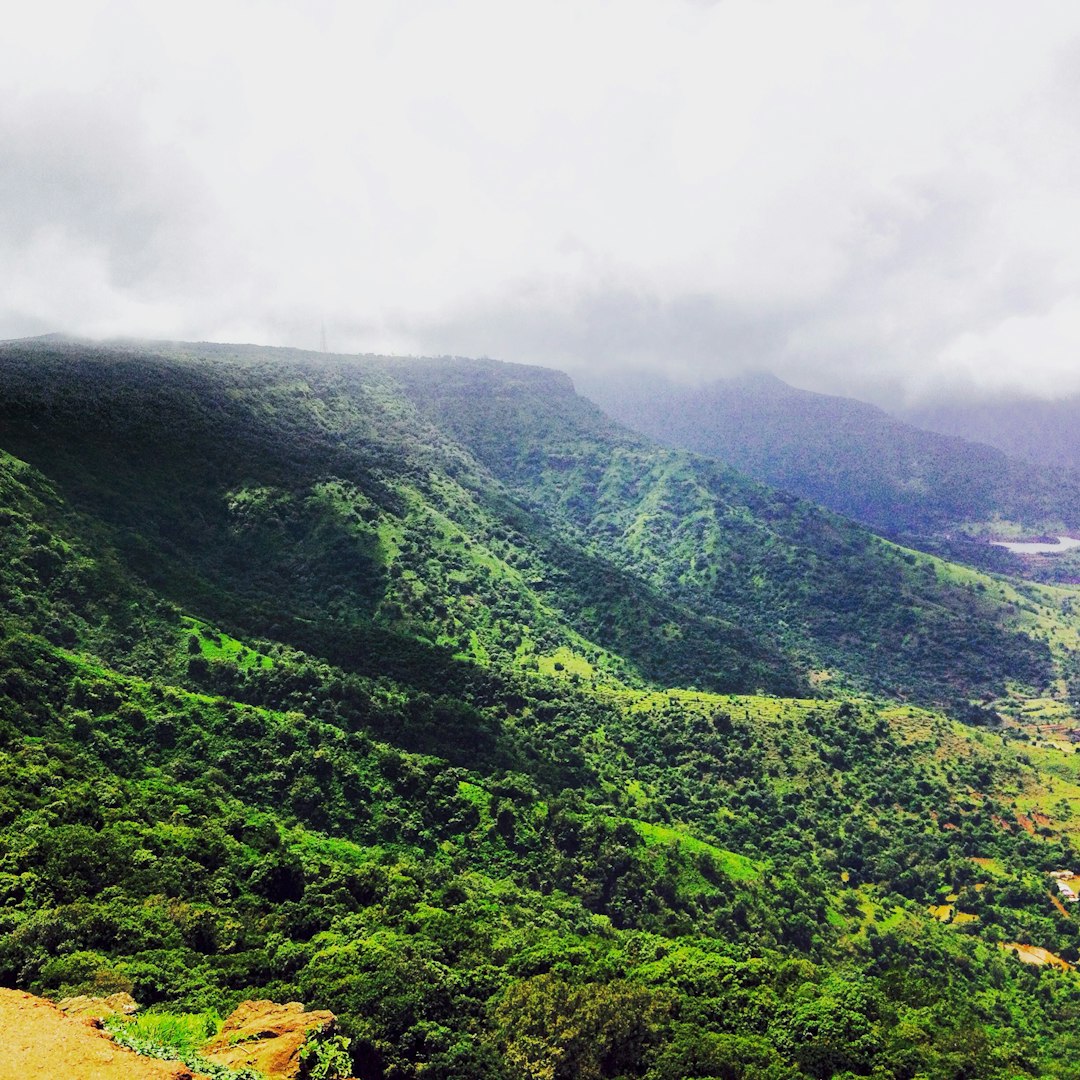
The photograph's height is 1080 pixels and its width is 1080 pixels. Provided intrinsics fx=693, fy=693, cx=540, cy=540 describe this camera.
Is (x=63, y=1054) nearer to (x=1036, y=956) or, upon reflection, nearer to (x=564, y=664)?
(x=1036, y=956)

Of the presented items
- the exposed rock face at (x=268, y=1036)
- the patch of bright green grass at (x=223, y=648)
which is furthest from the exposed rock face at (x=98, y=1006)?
the patch of bright green grass at (x=223, y=648)

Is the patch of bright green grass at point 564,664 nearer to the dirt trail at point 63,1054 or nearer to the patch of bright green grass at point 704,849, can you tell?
the patch of bright green grass at point 704,849

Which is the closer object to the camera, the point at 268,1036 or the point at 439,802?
the point at 268,1036

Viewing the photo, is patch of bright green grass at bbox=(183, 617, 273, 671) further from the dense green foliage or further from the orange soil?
the orange soil

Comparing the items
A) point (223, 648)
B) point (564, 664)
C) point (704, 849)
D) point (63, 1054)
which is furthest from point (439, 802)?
point (63, 1054)

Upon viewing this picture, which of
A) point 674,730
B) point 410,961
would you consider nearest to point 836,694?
point 674,730

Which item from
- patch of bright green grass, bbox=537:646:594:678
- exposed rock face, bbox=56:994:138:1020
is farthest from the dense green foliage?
exposed rock face, bbox=56:994:138:1020

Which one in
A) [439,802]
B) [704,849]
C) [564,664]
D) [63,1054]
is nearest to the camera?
[63,1054]
